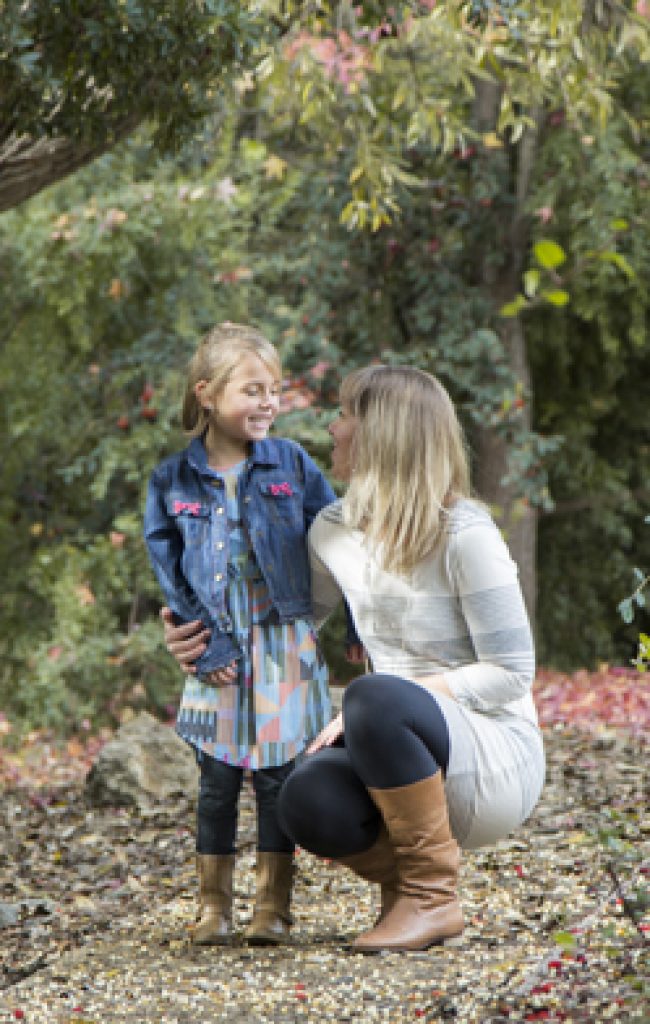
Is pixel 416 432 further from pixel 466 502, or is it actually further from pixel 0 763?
pixel 0 763

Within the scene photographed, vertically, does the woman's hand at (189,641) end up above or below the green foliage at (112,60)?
below

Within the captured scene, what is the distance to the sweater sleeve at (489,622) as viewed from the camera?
277cm

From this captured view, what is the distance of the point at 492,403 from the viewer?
7797 mm

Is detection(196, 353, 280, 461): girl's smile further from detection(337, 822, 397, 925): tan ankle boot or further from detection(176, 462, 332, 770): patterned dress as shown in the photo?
detection(337, 822, 397, 925): tan ankle boot

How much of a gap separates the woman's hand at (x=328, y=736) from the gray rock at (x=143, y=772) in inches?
83.6

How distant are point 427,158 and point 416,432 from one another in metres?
5.48

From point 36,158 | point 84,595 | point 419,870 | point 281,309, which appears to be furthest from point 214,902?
point 281,309

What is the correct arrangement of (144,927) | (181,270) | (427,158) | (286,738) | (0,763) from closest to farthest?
(286,738) → (144,927) → (0,763) → (181,270) → (427,158)

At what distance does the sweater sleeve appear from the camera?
2.77 m

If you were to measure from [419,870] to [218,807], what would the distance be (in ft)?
1.75

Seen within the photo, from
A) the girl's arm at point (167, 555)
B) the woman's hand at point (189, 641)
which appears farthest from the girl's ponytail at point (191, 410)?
the woman's hand at point (189, 641)

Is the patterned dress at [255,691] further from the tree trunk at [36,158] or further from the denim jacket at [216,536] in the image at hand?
the tree trunk at [36,158]

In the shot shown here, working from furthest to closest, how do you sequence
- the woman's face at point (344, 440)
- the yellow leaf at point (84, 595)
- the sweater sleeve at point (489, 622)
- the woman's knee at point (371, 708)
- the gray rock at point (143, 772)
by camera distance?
the yellow leaf at point (84, 595) → the gray rock at point (143, 772) → the woman's face at point (344, 440) → the sweater sleeve at point (489, 622) → the woman's knee at point (371, 708)

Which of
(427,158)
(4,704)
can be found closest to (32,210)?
(427,158)
